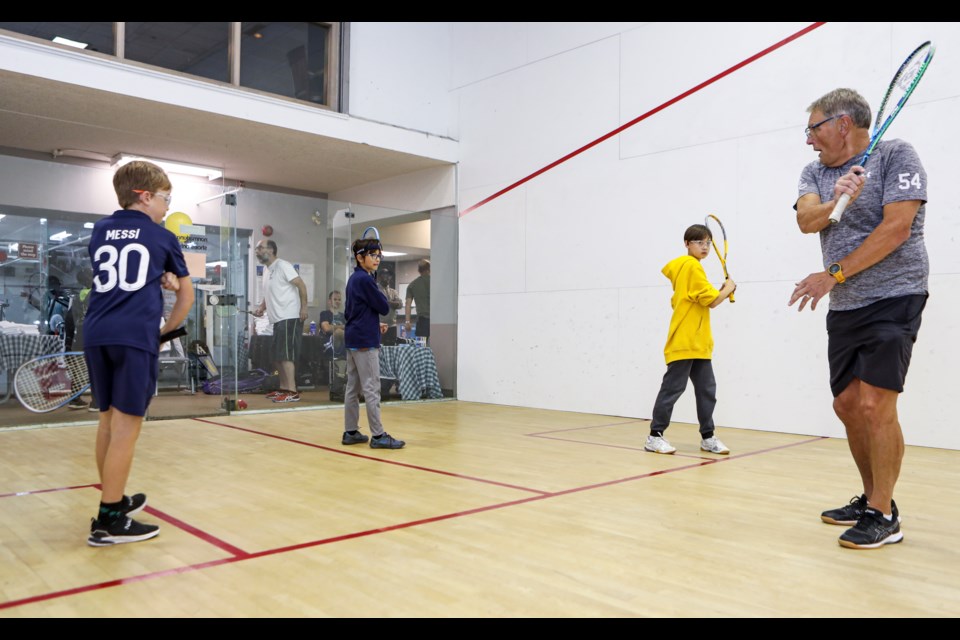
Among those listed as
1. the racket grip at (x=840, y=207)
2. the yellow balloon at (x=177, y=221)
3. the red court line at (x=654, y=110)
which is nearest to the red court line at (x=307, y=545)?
the racket grip at (x=840, y=207)

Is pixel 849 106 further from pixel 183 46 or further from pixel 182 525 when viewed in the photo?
pixel 183 46

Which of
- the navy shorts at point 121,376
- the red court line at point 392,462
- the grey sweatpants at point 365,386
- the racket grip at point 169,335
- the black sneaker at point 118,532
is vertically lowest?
the red court line at point 392,462

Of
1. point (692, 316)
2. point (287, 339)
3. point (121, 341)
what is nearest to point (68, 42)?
point (287, 339)

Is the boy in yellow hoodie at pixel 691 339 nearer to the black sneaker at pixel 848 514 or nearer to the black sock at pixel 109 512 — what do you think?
the black sneaker at pixel 848 514

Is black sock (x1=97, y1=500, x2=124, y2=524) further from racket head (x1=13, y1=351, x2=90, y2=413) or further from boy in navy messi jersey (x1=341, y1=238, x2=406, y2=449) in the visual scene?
racket head (x1=13, y1=351, x2=90, y2=413)

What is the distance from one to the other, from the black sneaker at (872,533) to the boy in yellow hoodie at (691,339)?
1.46 m

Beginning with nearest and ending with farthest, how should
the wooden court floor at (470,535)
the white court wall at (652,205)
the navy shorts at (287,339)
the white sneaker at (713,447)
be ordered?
the wooden court floor at (470,535) < the white sneaker at (713,447) < the white court wall at (652,205) < the navy shorts at (287,339)

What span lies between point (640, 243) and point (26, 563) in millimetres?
4128

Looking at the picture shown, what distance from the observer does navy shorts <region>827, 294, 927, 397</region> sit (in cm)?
190

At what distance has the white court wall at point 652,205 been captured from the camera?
3.99m

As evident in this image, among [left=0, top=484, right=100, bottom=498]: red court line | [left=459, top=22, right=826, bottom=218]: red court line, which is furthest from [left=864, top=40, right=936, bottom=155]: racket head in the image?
[left=0, top=484, right=100, bottom=498]: red court line

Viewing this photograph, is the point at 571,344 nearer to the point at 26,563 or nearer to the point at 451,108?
the point at 451,108

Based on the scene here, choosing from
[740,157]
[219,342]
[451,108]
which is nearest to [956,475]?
[740,157]

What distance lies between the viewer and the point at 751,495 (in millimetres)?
2594
